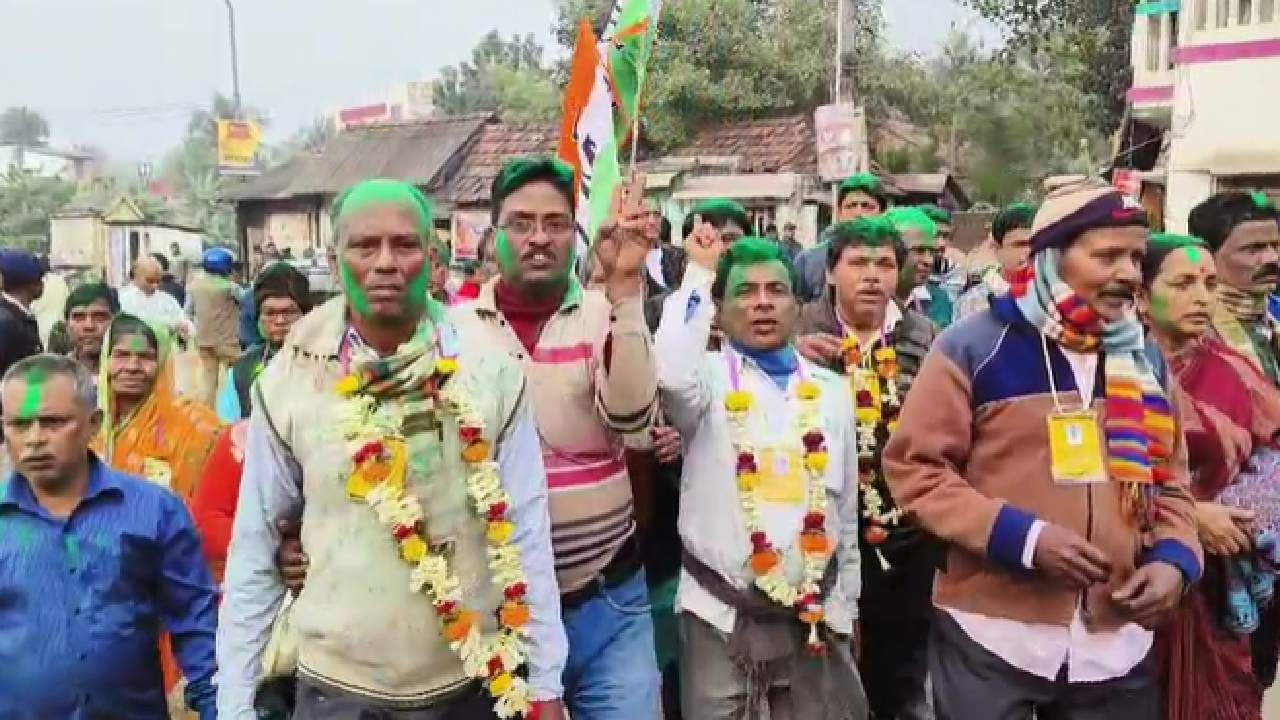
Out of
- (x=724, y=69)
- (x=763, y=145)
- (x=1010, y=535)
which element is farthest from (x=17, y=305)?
(x=724, y=69)

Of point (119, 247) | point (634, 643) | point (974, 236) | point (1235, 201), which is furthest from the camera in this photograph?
point (119, 247)

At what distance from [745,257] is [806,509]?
845 millimetres

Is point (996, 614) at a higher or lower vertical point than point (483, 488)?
lower

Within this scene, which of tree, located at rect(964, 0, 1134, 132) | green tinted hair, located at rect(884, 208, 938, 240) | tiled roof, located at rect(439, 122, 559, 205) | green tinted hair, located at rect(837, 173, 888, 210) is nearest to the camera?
green tinted hair, located at rect(884, 208, 938, 240)

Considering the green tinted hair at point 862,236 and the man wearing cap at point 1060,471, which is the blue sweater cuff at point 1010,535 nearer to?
the man wearing cap at point 1060,471

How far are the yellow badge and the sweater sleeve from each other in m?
0.52

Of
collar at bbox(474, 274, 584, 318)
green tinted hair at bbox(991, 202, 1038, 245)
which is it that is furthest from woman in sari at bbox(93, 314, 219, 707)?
green tinted hair at bbox(991, 202, 1038, 245)

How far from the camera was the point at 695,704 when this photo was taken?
4.05 m

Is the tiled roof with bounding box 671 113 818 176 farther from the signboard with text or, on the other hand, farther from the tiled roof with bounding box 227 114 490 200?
the tiled roof with bounding box 227 114 490 200

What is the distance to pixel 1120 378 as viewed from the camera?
132 inches

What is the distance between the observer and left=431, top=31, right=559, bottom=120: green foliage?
5456 centimetres

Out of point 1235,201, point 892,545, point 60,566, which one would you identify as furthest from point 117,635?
point 1235,201

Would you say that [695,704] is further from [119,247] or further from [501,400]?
[119,247]

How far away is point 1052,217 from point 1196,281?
861mm
